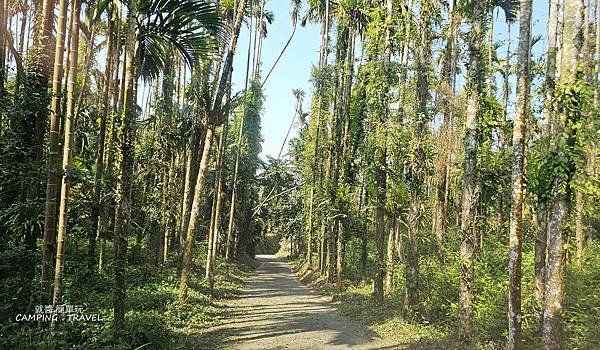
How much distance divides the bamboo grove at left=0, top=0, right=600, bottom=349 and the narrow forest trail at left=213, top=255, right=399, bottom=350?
1808 mm

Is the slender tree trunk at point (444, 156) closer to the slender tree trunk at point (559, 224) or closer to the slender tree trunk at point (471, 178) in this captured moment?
the slender tree trunk at point (471, 178)

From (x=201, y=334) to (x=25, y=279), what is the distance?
449 cm

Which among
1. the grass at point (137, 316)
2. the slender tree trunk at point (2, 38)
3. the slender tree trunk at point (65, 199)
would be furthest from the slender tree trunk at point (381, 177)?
the slender tree trunk at point (2, 38)

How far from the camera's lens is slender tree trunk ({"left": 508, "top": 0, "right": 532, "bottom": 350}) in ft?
24.8

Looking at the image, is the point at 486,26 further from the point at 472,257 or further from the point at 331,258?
the point at 331,258

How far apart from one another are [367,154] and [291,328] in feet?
25.6

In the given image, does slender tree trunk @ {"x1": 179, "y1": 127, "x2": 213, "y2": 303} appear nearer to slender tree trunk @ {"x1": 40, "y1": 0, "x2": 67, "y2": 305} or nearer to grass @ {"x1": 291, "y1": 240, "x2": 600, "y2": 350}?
grass @ {"x1": 291, "y1": 240, "x2": 600, "y2": 350}

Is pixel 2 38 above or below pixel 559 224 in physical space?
above

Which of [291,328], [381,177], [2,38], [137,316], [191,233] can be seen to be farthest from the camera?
[381,177]

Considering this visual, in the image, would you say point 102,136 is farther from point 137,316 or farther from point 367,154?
point 367,154

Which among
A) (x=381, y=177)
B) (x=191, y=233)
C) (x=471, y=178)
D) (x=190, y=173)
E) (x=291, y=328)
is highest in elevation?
(x=190, y=173)

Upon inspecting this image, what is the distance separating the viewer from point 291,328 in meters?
11.8

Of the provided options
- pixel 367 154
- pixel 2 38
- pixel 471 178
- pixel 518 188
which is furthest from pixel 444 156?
pixel 2 38

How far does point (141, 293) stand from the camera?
13195mm
